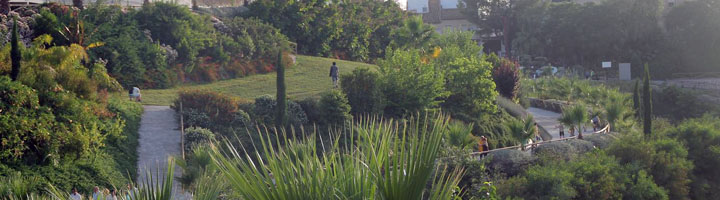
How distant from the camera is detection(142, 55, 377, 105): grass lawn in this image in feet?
101

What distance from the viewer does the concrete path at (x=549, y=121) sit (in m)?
32.2

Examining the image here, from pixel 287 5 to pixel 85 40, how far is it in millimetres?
17775

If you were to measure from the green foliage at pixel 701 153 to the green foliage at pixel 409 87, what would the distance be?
9.16 meters

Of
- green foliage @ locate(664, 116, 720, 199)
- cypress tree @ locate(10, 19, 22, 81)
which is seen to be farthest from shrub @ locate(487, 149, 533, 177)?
cypress tree @ locate(10, 19, 22, 81)

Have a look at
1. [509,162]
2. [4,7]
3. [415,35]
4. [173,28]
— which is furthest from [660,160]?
→ [4,7]

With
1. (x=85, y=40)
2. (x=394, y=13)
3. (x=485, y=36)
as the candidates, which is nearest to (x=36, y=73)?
(x=85, y=40)

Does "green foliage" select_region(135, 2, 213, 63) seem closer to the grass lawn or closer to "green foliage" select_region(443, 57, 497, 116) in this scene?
the grass lawn

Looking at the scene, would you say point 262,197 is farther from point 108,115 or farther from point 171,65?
point 171,65

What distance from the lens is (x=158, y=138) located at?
24.0 meters

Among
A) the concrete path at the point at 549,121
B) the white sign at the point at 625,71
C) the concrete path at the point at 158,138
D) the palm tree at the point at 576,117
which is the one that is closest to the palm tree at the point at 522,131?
the palm tree at the point at 576,117

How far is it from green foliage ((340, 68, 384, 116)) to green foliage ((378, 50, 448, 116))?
0.49 metres

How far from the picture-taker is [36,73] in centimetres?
2120

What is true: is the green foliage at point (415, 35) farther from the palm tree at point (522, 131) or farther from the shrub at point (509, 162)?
the shrub at point (509, 162)

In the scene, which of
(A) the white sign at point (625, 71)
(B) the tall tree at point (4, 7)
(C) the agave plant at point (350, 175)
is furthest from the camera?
(A) the white sign at point (625, 71)
